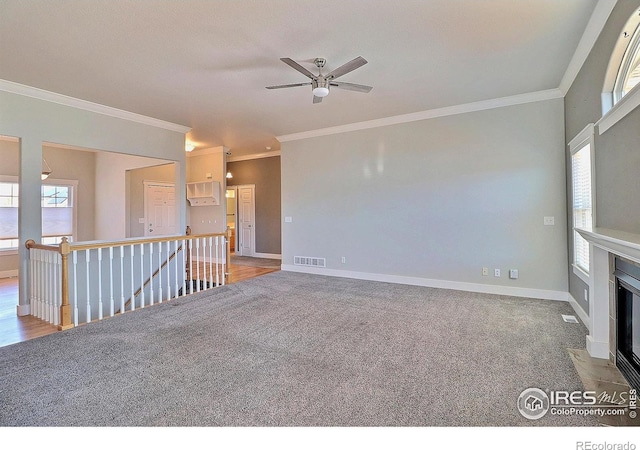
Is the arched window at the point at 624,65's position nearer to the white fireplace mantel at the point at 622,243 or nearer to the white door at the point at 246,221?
the white fireplace mantel at the point at 622,243

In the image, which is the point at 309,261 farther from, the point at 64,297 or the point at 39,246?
the point at 39,246

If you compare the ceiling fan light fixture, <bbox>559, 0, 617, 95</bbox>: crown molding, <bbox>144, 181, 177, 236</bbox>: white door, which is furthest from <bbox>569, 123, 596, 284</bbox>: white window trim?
<bbox>144, 181, 177, 236</bbox>: white door

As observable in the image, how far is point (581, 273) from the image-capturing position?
11.2 ft

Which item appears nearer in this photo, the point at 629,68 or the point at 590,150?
the point at 629,68

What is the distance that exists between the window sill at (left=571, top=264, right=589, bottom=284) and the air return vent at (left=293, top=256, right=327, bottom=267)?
385cm

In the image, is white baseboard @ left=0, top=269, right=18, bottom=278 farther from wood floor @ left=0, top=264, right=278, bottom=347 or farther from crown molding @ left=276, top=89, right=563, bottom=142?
crown molding @ left=276, top=89, right=563, bottom=142

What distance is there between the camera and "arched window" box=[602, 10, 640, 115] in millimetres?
2183

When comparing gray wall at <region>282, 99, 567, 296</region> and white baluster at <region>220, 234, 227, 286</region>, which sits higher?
gray wall at <region>282, 99, 567, 296</region>

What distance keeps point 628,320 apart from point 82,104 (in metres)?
6.55

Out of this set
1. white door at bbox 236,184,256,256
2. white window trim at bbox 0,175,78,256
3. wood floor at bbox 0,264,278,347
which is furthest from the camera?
white door at bbox 236,184,256,256

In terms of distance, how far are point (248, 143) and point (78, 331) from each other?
5.02 m

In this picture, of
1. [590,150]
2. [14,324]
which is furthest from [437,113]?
[14,324]

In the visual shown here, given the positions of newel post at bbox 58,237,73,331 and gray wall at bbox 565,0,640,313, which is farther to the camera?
newel post at bbox 58,237,73,331
